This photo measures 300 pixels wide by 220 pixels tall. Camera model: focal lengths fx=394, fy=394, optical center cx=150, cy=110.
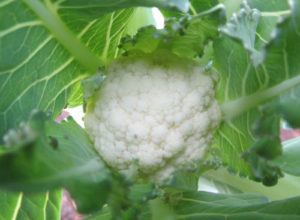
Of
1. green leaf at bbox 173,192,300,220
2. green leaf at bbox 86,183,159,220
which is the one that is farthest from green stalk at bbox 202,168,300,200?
green leaf at bbox 86,183,159,220

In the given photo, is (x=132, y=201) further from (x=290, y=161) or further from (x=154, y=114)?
(x=290, y=161)

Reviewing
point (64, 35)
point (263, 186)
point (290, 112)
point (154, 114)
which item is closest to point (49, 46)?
point (64, 35)

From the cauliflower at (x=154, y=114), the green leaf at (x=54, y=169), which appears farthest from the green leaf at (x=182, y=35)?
the green leaf at (x=54, y=169)

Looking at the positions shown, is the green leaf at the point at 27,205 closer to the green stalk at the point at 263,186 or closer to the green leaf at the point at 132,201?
the green leaf at the point at 132,201

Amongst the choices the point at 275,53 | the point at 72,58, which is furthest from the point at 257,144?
the point at 72,58

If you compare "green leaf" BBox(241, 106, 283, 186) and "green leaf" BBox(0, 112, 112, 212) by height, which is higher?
"green leaf" BBox(0, 112, 112, 212)

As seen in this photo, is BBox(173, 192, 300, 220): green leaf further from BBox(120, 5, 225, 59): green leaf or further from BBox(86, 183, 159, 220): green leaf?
BBox(120, 5, 225, 59): green leaf
